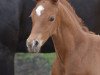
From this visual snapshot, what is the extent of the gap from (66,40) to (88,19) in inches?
63.2

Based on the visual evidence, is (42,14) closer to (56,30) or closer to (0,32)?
(56,30)

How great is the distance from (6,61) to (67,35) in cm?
141

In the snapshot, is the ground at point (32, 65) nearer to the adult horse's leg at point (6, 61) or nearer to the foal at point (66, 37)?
the adult horse's leg at point (6, 61)

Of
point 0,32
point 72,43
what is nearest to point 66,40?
point 72,43

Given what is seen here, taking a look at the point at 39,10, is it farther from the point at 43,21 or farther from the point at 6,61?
the point at 6,61

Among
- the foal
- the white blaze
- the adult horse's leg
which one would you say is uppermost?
the white blaze

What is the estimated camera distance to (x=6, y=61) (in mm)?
7785

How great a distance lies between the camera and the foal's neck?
6.58 metres

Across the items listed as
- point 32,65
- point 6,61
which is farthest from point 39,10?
point 32,65

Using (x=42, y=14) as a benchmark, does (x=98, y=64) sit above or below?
below

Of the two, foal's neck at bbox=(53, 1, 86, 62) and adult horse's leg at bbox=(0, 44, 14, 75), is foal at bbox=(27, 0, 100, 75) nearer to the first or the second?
foal's neck at bbox=(53, 1, 86, 62)

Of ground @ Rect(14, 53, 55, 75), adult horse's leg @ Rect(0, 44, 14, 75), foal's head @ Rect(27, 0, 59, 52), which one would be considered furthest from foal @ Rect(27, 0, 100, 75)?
ground @ Rect(14, 53, 55, 75)

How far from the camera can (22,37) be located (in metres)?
8.05

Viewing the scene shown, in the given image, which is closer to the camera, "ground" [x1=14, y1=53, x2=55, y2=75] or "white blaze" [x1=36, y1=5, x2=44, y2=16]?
"white blaze" [x1=36, y1=5, x2=44, y2=16]
